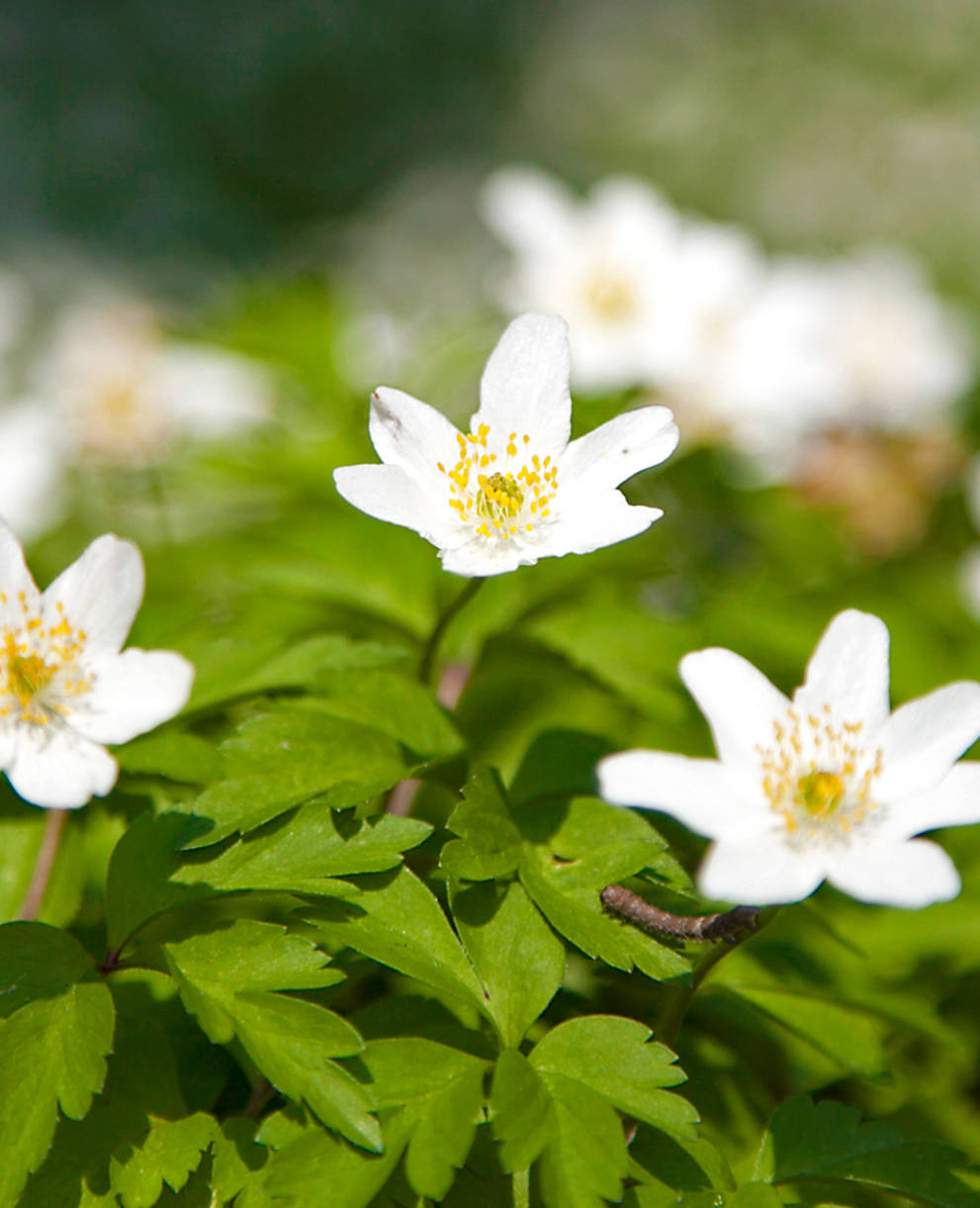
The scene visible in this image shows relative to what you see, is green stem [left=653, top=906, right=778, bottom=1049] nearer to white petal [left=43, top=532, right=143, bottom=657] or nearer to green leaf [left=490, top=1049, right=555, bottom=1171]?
green leaf [left=490, top=1049, right=555, bottom=1171]

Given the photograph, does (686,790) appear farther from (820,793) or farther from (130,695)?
(130,695)

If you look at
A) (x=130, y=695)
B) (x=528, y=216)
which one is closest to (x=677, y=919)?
(x=130, y=695)

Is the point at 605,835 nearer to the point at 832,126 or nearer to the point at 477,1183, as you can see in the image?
the point at 477,1183

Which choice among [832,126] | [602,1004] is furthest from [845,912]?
[832,126]

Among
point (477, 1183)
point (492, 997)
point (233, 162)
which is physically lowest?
Result: point (233, 162)

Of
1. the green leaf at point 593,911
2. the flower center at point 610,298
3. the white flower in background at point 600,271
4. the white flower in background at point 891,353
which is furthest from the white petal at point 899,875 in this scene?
the white flower in background at point 891,353

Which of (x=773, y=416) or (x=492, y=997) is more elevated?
(x=492, y=997)
